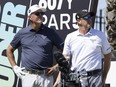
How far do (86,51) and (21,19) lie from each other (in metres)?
2.93

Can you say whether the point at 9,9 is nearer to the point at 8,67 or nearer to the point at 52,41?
the point at 8,67

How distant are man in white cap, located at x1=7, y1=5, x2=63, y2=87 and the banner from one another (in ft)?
6.07

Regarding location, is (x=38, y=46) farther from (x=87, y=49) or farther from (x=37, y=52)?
(x=87, y=49)

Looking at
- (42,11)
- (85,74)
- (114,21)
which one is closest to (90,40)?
(85,74)

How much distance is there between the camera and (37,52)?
20.8 ft

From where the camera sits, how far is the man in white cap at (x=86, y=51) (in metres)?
5.74

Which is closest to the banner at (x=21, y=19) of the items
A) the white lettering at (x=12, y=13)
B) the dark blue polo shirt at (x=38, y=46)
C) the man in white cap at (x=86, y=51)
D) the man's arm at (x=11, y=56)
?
the white lettering at (x=12, y=13)

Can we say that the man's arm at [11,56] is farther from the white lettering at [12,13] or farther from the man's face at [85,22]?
the white lettering at [12,13]

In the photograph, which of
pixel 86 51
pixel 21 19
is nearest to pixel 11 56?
pixel 86 51

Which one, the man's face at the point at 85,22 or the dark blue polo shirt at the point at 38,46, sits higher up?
the man's face at the point at 85,22

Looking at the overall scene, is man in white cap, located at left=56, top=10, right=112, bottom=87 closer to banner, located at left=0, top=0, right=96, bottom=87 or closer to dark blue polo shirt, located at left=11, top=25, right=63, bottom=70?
dark blue polo shirt, located at left=11, top=25, right=63, bottom=70

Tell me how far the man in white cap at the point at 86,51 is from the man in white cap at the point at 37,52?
0.55 metres

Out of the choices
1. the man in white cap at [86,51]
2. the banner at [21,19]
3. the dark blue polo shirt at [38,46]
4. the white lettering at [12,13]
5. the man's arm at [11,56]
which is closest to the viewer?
the man in white cap at [86,51]

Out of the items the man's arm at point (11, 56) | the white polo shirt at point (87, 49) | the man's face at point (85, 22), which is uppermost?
the man's face at point (85, 22)
